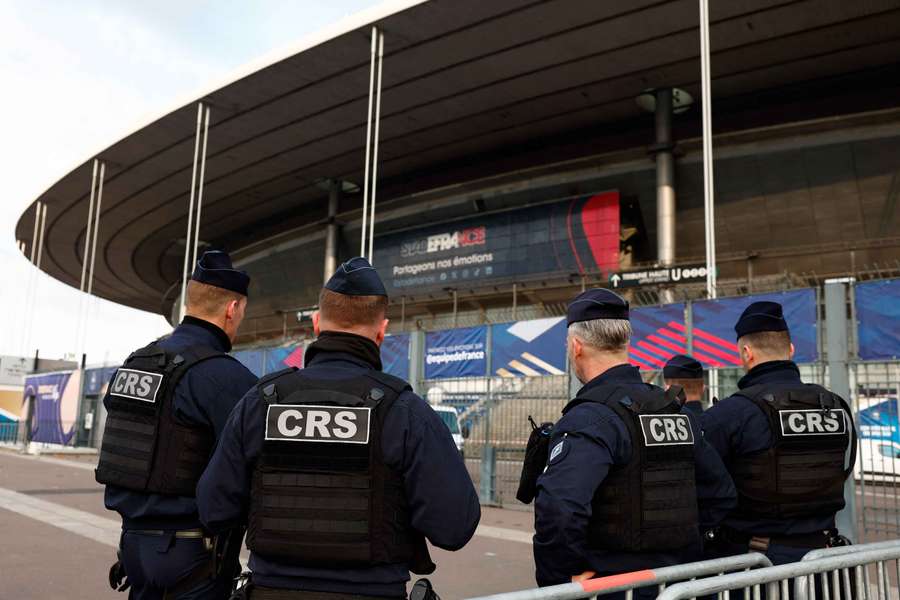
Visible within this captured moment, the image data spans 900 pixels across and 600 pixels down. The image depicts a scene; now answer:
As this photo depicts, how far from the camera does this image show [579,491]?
248 centimetres

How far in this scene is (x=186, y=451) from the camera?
3.12m

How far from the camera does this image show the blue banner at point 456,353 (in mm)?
13273

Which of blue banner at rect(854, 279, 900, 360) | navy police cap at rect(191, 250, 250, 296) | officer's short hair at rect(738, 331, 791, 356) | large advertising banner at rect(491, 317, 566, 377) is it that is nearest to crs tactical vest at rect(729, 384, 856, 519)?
officer's short hair at rect(738, 331, 791, 356)

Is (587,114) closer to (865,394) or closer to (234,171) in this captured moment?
(234,171)

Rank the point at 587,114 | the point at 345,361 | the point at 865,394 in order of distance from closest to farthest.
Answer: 1. the point at 345,361
2. the point at 865,394
3. the point at 587,114

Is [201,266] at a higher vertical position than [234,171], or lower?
lower

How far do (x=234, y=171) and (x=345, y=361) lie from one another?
28912 millimetres

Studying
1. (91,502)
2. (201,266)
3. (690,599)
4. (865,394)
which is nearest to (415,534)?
(690,599)

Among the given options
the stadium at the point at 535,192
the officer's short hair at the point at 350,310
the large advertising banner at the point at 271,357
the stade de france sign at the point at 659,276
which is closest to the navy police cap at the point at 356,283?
the officer's short hair at the point at 350,310

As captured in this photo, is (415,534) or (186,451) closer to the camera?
(415,534)

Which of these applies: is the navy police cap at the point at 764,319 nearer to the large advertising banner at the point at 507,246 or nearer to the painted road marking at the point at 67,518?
the painted road marking at the point at 67,518

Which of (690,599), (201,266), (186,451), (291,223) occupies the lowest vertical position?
(690,599)

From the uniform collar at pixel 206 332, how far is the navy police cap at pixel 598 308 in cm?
157

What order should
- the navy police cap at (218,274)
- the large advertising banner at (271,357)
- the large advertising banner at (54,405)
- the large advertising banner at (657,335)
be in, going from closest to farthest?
the navy police cap at (218,274)
the large advertising banner at (657,335)
the large advertising banner at (271,357)
the large advertising banner at (54,405)
